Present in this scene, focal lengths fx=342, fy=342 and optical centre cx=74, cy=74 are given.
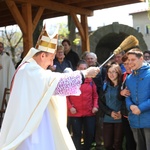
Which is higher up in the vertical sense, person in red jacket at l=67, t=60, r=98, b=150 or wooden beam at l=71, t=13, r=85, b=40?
wooden beam at l=71, t=13, r=85, b=40

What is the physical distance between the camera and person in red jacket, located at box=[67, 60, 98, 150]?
591cm

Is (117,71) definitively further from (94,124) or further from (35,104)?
(35,104)

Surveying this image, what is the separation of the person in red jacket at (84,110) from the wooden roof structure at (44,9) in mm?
1696

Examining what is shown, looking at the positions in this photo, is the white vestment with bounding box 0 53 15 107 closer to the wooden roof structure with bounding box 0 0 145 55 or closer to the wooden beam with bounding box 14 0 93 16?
the wooden roof structure with bounding box 0 0 145 55

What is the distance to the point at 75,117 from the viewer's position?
595cm

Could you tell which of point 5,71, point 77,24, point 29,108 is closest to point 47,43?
point 29,108

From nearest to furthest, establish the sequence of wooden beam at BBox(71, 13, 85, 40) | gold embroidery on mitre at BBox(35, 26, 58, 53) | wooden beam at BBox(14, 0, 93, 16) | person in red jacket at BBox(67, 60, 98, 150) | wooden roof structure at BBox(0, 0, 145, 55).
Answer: gold embroidery on mitre at BBox(35, 26, 58, 53) < person in red jacket at BBox(67, 60, 98, 150) < wooden roof structure at BBox(0, 0, 145, 55) < wooden beam at BBox(14, 0, 93, 16) < wooden beam at BBox(71, 13, 85, 40)

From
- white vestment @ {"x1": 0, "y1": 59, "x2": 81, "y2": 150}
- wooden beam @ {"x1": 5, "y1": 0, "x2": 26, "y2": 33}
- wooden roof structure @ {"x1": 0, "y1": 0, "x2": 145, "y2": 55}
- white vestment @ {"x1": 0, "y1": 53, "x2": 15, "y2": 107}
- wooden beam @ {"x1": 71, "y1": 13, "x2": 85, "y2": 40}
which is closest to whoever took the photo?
white vestment @ {"x1": 0, "y1": 59, "x2": 81, "y2": 150}

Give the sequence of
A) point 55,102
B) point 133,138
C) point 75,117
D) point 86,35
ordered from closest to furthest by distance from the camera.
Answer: point 55,102 → point 133,138 → point 75,117 → point 86,35

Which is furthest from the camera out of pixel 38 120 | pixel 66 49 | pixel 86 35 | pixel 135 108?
pixel 86 35

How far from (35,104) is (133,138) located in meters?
2.31

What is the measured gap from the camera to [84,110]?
233 inches

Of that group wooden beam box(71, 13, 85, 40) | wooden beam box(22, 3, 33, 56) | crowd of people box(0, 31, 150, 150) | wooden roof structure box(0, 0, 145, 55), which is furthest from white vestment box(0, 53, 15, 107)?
wooden beam box(71, 13, 85, 40)

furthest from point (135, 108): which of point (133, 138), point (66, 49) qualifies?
point (66, 49)
